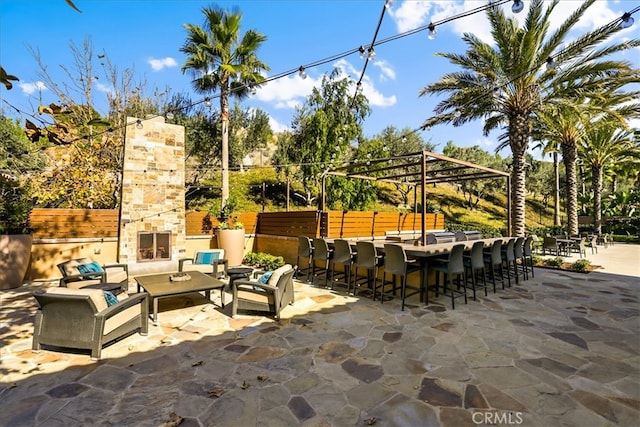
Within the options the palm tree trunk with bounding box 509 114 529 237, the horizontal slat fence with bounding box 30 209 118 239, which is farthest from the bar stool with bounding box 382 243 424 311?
the horizontal slat fence with bounding box 30 209 118 239

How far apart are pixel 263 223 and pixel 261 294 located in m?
5.78

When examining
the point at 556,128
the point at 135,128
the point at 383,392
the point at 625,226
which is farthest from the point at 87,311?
the point at 625,226

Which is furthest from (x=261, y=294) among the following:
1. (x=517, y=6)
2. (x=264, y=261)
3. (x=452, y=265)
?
(x=517, y=6)

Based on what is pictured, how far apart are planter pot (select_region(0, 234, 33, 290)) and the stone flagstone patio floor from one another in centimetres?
186

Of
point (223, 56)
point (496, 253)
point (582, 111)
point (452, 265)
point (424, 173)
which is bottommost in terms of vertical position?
point (452, 265)

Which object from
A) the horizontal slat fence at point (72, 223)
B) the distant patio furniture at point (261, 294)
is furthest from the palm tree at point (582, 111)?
the horizontal slat fence at point (72, 223)

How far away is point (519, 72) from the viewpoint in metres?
9.07

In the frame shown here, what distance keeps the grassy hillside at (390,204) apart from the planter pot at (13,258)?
427 inches

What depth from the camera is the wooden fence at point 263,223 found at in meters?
7.68

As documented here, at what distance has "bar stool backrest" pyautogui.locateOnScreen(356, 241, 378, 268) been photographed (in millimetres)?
5793

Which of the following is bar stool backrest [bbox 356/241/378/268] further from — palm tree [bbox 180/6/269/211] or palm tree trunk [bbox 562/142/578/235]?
palm tree trunk [bbox 562/142/578/235]

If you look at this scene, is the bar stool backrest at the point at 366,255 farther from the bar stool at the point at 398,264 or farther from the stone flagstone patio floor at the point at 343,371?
the stone flagstone patio floor at the point at 343,371

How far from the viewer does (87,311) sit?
11.2ft

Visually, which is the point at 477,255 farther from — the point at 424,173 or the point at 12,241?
the point at 12,241
